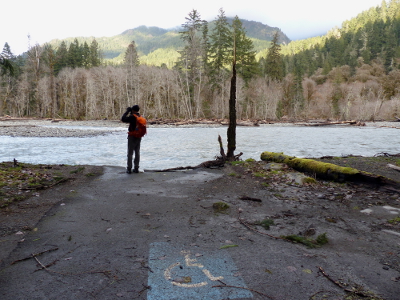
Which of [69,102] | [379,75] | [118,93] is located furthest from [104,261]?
[379,75]

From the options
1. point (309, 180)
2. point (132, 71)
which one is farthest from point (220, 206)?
point (132, 71)

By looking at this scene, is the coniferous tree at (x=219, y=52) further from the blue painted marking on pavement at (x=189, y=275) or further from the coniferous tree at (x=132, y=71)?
the blue painted marking on pavement at (x=189, y=275)

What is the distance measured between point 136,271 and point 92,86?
207 feet

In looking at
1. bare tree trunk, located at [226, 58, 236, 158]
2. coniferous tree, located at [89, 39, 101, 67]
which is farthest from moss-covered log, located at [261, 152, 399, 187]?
coniferous tree, located at [89, 39, 101, 67]

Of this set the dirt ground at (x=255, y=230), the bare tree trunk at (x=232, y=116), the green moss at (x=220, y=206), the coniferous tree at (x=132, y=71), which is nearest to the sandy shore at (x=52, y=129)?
the coniferous tree at (x=132, y=71)

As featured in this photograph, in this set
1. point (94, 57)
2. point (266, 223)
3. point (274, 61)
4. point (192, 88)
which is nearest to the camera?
point (266, 223)

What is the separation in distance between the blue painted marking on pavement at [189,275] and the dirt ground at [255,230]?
0.07m

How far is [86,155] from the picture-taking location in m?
15.0

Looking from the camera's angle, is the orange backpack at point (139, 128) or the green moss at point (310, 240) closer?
the green moss at point (310, 240)

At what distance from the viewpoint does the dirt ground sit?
2.87m

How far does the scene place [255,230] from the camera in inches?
176

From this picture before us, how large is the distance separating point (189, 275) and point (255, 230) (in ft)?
5.73

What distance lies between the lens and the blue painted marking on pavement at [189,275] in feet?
9.00

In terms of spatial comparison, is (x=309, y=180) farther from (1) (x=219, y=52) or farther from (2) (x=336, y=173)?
(1) (x=219, y=52)
